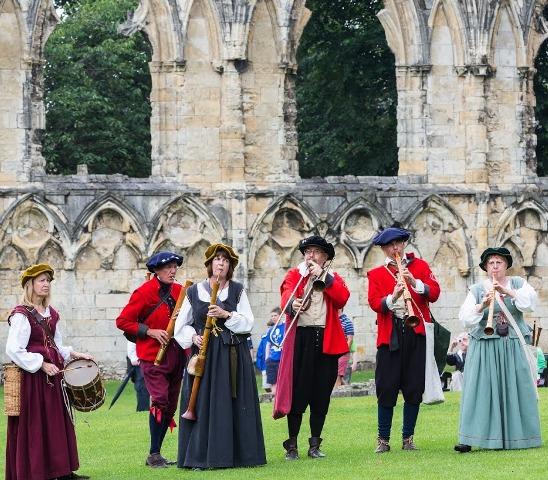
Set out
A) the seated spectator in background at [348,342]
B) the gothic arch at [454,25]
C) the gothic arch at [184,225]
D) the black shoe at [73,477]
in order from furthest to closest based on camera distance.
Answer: the gothic arch at [454,25], the gothic arch at [184,225], the seated spectator in background at [348,342], the black shoe at [73,477]

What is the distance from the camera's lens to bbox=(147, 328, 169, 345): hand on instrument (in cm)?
1599

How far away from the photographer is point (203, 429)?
15445 millimetres

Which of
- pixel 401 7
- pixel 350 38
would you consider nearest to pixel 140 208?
pixel 401 7

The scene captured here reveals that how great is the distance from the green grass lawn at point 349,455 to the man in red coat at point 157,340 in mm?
437

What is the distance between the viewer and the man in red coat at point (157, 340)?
16047 millimetres

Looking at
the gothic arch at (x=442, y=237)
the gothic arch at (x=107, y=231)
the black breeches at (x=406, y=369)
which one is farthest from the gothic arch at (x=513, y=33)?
the black breeches at (x=406, y=369)

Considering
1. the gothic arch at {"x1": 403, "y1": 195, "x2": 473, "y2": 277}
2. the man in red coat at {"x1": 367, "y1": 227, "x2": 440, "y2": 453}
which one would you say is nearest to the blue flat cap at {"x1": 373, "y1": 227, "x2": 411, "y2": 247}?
the man in red coat at {"x1": 367, "y1": 227, "x2": 440, "y2": 453}

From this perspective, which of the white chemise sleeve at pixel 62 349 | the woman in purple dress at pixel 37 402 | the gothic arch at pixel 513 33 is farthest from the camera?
the gothic arch at pixel 513 33

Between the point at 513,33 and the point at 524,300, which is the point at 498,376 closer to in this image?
the point at 524,300

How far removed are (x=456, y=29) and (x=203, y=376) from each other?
50.8ft

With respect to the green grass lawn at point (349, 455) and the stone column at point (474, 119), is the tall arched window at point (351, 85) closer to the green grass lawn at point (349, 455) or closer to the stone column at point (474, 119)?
the stone column at point (474, 119)

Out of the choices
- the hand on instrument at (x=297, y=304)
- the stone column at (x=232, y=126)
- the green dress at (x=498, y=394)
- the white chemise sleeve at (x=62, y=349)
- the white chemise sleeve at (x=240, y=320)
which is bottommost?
the green dress at (x=498, y=394)

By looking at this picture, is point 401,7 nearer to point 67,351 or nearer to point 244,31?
point 244,31

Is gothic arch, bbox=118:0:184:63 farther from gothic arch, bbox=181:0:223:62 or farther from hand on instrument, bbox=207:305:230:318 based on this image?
hand on instrument, bbox=207:305:230:318
